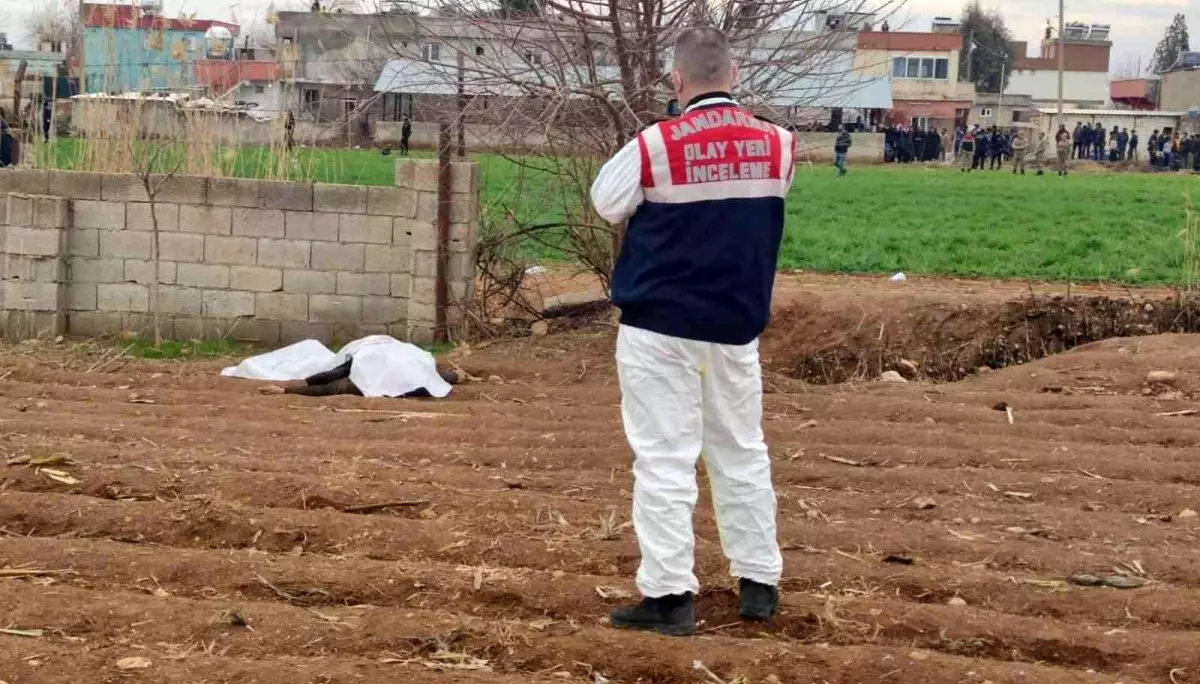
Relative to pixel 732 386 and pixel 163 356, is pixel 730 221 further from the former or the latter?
pixel 163 356

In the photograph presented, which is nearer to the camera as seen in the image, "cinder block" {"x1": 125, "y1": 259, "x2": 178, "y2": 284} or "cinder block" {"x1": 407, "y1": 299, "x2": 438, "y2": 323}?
"cinder block" {"x1": 407, "y1": 299, "x2": 438, "y2": 323}

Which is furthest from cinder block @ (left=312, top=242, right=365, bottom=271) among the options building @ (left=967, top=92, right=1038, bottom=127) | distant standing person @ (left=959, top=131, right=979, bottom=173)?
building @ (left=967, top=92, right=1038, bottom=127)

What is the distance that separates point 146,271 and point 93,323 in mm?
634

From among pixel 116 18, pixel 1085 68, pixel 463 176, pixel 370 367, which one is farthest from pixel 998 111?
pixel 370 367

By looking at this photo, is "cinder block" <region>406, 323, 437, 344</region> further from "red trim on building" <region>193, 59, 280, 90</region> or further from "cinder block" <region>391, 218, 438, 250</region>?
"red trim on building" <region>193, 59, 280, 90</region>

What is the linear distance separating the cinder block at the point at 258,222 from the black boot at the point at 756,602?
7.68 meters

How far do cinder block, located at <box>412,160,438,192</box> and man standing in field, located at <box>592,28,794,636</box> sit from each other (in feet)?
21.9

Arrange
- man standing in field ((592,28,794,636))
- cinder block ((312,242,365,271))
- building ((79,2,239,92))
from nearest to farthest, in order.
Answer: man standing in field ((592,28,794,636)), cinder block ((312,242,365,271)), building ((79,2,239,92))

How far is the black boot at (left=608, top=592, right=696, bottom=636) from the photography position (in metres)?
4.65

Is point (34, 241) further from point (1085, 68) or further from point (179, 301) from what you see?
point (1085, 68)

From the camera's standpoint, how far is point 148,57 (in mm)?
13148

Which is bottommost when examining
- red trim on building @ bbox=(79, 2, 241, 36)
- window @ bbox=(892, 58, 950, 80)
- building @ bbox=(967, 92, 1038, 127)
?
red trim on building @ bbox=(79, 2, 241, 36)

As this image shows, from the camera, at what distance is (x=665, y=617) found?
15.3 ft

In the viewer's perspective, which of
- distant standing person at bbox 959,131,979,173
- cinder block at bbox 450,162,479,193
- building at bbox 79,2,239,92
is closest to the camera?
cinder block at bbox 450,162,479,193
